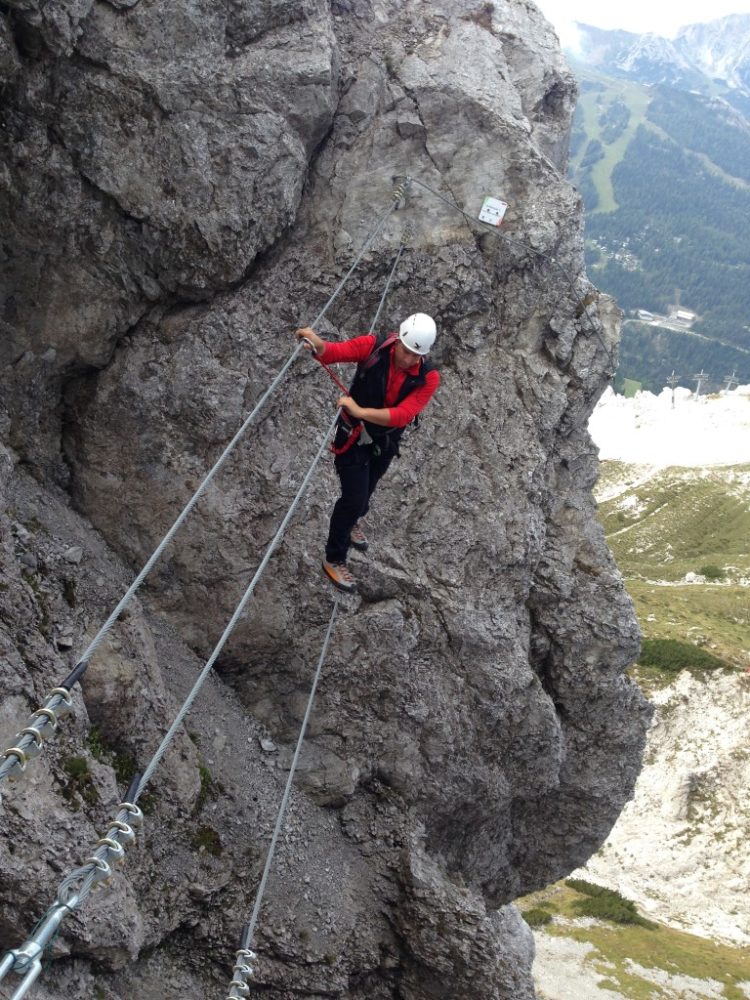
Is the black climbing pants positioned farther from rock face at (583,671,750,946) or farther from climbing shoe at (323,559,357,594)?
rock face at (583,671,750,946)

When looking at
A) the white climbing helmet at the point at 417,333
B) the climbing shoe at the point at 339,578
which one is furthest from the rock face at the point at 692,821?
the white climbing helmet at the point at 417,333

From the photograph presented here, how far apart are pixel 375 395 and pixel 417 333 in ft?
4.28

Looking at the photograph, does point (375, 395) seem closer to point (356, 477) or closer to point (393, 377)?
point (393, 377)

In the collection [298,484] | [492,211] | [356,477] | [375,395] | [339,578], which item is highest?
[492,211]

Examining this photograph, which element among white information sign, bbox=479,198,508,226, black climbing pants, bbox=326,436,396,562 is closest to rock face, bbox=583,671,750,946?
black climbing pants, bbox=326,436,396,562

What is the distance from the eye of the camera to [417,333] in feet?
34.8

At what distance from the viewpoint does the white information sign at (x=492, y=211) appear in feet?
55.6

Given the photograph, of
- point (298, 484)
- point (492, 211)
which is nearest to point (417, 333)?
point (298, 484)

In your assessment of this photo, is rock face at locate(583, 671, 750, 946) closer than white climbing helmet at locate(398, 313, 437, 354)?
No

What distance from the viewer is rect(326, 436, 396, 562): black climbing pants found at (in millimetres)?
12203

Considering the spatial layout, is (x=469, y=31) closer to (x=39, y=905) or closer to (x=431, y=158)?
(x=431, y=158)

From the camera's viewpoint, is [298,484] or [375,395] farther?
[298,484]

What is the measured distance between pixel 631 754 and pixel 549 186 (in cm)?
1483

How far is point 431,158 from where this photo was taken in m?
17.1
